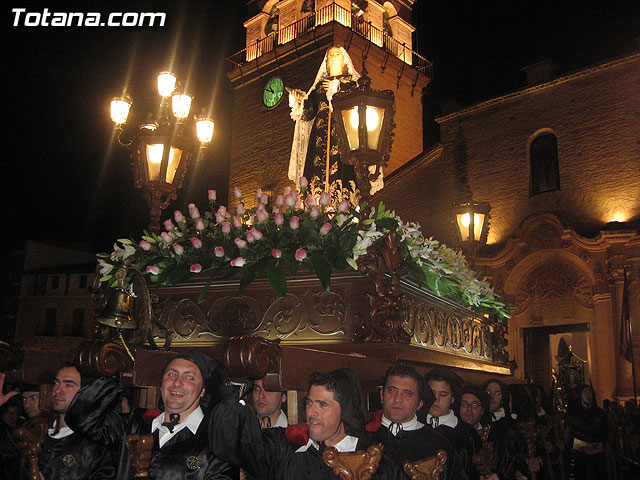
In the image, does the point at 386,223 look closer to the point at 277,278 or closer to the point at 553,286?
the point at 277,278

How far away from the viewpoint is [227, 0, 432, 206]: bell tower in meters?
23.6

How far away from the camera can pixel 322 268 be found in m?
3.84

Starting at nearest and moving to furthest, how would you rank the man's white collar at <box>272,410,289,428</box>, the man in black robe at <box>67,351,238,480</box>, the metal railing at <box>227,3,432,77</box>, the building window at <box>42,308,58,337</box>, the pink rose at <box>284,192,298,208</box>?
the man in black robe at <box>67,351,238,480</box>, the man's white collar at <box>272,410,289,428</box>, the pink rose at <box>284,192,298,208</box>, the metal railing at <box>227,3,432,77</box>, the building window at <box>42,308,58,337</box>

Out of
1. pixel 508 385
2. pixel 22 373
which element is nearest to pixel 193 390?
pixel 22 373

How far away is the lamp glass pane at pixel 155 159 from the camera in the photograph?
689cm

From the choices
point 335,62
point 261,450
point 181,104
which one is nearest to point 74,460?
point 261,450

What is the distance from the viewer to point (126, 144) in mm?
10133

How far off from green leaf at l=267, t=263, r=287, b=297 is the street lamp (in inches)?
246

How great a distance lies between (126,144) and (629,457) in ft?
31.1

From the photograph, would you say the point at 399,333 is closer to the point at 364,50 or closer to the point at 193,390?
the point at 193,390

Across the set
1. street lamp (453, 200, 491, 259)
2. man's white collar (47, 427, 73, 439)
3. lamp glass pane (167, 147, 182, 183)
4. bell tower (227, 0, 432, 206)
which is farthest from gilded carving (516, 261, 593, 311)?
man's white collar (47, 427, 73, 439)

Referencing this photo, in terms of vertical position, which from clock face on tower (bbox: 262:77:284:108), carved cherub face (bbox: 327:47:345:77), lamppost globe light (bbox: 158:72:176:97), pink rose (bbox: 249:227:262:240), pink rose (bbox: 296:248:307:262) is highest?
clock face on tower (bbox: 262:77:284:108)

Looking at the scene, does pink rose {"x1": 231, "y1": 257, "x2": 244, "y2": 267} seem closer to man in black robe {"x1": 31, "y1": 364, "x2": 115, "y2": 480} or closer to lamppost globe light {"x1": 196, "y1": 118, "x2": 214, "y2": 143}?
man in black robe {"x1": 31, "y1": 364, "x2": 115, "y2": 480}

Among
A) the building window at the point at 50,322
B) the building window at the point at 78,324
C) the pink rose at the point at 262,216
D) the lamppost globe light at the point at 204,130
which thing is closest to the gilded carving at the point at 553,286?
the lamppost globe light at the point at 204,130
